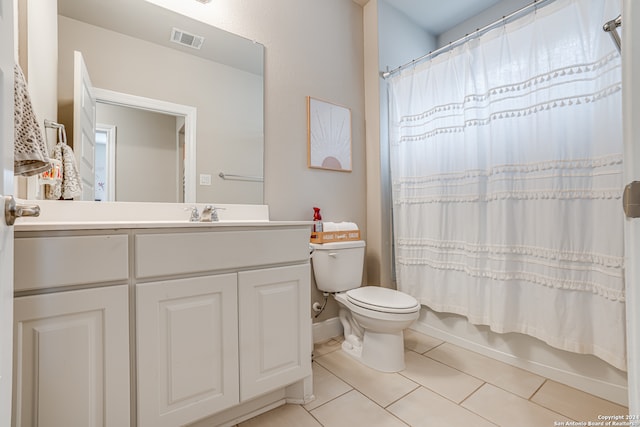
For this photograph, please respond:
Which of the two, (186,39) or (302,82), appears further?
(302,82)

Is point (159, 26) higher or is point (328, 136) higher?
point (159, 26)

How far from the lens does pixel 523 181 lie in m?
1.54

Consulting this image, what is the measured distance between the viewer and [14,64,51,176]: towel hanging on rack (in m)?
0.73

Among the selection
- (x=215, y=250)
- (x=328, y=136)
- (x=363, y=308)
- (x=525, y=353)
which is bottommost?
(x=525, y=353)

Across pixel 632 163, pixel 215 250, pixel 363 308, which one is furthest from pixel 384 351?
pixel 632 163

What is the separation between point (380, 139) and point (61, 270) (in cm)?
201

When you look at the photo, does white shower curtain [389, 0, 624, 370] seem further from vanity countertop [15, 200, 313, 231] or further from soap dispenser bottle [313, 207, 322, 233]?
vanity countertop [15, 200, 313, 231]

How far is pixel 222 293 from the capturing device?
110cm

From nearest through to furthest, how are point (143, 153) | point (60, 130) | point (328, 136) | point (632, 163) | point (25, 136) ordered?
point (632, 163)
point (25, 136)
point (60, 130)
point (143, 153)
point (328, 136)

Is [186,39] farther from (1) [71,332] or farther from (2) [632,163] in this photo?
(2) [632,163]

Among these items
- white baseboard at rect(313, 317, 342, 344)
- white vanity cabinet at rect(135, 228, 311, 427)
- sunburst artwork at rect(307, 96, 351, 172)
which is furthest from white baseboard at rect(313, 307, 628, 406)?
sunburst artwork at rect(307, 96, 351, 172)

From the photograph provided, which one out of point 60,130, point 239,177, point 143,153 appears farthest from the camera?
point 239,177

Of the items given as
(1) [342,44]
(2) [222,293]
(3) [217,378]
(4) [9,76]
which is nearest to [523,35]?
(1) [342,44]

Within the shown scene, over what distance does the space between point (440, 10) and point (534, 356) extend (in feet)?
8.60
